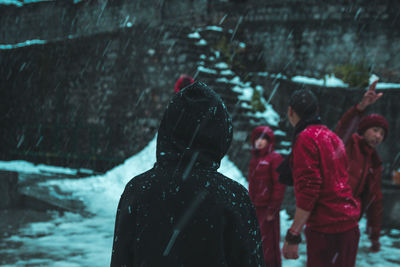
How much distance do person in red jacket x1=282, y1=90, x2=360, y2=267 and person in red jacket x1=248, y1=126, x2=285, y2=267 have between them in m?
1.23

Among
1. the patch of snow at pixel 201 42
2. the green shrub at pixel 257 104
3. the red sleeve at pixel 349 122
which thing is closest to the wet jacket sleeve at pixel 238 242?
the red sleeve at pixel 349 122

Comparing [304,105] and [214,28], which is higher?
[214,28]

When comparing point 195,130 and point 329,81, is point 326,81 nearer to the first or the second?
point 329,81

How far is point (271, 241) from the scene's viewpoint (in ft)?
13.5

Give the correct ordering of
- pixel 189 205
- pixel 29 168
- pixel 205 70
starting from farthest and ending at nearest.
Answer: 1. pixel 29 168
2. pixel 205 70
3. pixel 189 205

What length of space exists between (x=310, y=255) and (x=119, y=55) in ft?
31.9

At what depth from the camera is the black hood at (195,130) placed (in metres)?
1.64

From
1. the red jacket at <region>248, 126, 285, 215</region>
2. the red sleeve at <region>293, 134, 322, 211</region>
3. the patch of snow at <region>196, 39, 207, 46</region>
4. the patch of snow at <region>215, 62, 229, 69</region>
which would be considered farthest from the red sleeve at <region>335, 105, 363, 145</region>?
the patch of snow at <region>196, 39, 207, 46</region>

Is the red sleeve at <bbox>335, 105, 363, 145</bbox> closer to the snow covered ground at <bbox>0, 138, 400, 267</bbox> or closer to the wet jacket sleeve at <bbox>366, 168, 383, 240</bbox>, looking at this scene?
the wet jacket sleeve at <bbox>366, 168, 383, 240</bbox>

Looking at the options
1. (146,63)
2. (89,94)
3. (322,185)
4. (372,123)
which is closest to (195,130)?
(322,185)

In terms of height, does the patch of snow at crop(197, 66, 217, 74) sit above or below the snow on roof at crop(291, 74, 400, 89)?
above

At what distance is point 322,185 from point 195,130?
4.85 feet

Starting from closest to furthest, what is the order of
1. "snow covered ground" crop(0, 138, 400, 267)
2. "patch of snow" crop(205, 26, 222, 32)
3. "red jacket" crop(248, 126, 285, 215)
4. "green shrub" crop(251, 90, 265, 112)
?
"red jacket" crop(248, 126, 285, 215) < "snow covered ground" crop(0, 138, 400, 267) < "green shrub" crop(251, 90, 265, 112) < "patch of snow" crop(205, 26, 222, 32)

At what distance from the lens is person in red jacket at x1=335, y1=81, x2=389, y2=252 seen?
13.2 feet
